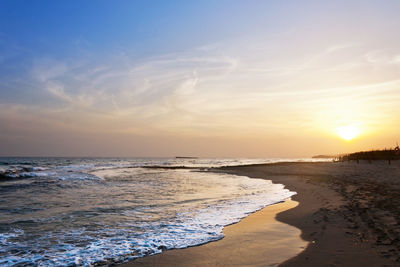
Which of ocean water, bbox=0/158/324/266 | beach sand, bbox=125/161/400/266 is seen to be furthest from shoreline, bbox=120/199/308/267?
ocean water, bbox=0/158/324/266

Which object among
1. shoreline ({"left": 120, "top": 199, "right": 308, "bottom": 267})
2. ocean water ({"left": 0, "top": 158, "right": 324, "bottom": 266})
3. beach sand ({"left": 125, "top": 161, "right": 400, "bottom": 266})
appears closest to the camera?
beach sand ({"left": 125, "top": 161, "right": 400, "bottom": 266})

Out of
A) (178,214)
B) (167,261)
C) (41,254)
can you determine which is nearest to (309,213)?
(178,214)

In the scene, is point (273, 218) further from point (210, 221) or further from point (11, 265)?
point (11, 265)

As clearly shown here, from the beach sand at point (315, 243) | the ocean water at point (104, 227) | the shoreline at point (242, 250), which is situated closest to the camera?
the beach sand at point (315, 243)

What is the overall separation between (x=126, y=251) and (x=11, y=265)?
2.39 meters

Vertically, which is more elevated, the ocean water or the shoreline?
the shoreline

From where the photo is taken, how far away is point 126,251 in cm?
671

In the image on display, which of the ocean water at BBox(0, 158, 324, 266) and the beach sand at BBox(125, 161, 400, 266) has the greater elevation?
the beach sand at BBox(125, 161, 400, 266)

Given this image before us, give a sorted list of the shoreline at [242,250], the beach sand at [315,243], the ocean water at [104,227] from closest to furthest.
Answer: the beach sand at [315,243], the shoreline at [242,250], the ocean water at [104,227]

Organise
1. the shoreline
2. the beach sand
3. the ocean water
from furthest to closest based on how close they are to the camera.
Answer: the ocean water → the shoreline → the beach sand

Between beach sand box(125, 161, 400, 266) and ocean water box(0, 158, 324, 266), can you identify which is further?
ocean water box(0, 158, 324, 266)

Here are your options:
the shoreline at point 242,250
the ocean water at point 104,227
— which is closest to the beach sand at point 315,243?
the shoreline at point 242,250

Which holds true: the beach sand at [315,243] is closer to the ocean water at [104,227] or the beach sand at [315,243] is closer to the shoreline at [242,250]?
the shoreline at [242,250]

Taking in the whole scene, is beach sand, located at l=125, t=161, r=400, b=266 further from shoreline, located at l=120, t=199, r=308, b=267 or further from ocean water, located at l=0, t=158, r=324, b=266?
ocean water, located at l=0, t=158, r=324, b=266
